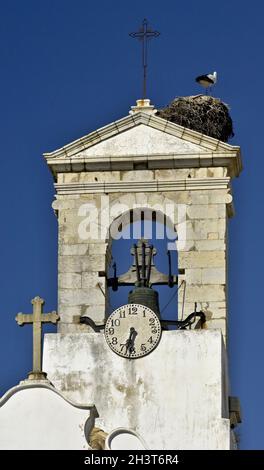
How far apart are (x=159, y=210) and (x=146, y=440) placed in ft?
11.7

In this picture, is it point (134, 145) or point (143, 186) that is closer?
point (143, 186)

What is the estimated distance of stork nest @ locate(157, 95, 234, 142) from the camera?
44938 mm

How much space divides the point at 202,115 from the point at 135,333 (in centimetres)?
464

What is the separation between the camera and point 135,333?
41.4m

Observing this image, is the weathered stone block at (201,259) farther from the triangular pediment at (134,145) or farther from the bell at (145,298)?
the triangular pediment at (134,145)

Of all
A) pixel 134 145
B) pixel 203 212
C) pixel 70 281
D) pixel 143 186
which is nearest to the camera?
pixel 70 281

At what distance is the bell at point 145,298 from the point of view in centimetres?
4172

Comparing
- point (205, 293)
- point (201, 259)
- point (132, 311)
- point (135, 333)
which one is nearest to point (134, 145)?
point (201, 259)

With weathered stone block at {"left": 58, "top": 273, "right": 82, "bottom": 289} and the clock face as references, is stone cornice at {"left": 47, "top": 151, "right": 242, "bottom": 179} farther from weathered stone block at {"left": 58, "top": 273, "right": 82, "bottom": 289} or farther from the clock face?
the clock face

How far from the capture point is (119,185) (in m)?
43.3

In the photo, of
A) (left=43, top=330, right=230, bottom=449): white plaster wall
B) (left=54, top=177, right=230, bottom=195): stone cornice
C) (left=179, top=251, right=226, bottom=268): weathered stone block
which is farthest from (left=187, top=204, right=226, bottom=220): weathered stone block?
(left=43, top=330, right=230, bottom=449): white plaster wall

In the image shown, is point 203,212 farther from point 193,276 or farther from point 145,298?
point 145,298

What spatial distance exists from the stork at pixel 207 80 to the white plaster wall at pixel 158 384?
5.34m

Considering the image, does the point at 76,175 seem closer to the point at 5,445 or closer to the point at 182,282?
the point at 182,282
